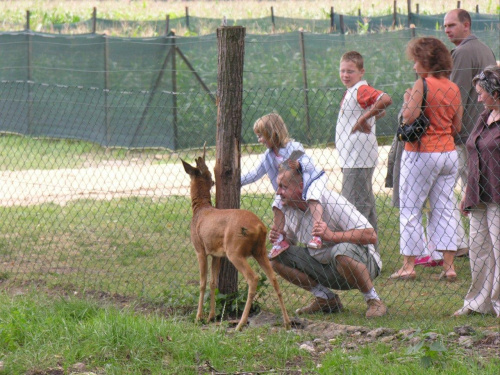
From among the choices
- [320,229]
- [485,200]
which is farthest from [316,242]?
[485,200]

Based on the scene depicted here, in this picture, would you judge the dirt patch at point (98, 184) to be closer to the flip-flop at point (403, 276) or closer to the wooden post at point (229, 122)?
the flip-flop at point (403, 276)

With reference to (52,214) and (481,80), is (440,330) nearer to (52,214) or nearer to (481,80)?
(481,80)

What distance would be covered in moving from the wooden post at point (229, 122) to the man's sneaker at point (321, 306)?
535mm

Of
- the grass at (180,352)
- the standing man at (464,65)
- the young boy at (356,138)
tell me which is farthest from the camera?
the standing man at (464,65)

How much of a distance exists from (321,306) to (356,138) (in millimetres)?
1660

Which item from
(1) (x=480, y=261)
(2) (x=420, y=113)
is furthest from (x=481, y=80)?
(1) (x=480, y=261)

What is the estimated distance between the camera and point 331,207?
18.0 ft

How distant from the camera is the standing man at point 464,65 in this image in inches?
271

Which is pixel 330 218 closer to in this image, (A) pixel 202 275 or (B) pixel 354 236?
(B) pixel 354 236

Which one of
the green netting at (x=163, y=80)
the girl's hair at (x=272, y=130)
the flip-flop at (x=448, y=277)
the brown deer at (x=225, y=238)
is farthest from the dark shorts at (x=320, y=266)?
the green netting at (x=163, y=80)

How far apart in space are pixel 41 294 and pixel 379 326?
2.54 metres

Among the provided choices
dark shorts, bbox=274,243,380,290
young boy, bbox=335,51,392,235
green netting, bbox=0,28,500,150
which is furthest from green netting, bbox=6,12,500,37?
dark shorts, bbox=274,243,380,290

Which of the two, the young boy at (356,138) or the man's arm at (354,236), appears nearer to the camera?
the man's arm at (354,236)

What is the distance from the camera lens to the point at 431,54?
6.15 metres
